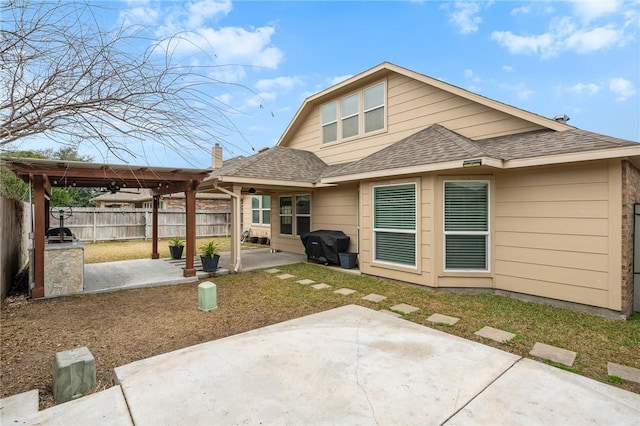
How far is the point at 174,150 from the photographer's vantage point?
5.90ft

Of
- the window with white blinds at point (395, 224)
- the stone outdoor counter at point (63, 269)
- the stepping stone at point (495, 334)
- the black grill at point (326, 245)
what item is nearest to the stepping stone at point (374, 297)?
the window with white blinds at point (395, 224)

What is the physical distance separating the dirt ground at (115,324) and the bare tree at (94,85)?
2.59 metres

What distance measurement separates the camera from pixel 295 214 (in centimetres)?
1168

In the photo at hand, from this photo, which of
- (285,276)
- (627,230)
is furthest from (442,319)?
(285,276)

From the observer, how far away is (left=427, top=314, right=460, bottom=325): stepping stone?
4.69 metres

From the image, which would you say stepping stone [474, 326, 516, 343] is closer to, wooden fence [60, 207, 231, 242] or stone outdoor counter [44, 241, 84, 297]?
stone outdoor counter [44, 241, 84, 297]

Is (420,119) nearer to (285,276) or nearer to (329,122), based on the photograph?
(329,122)

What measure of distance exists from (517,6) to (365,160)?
4.40 meters

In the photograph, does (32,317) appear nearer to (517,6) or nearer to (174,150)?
(174,150)

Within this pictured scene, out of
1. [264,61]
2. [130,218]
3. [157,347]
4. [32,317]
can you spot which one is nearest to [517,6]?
[264,61]

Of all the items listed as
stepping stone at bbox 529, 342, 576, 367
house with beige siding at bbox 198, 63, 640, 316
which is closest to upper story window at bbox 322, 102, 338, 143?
house with beige siding at bbox 198, 63, 640, 316

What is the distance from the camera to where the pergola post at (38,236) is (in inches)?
233

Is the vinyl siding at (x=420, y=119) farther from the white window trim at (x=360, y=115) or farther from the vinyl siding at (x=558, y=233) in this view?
the vinyl siding at (x=558, y=233)

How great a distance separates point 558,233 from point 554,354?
8.71ft
